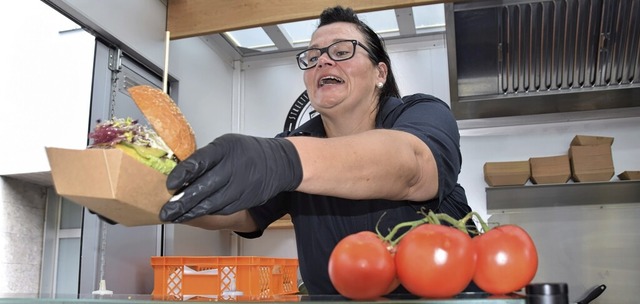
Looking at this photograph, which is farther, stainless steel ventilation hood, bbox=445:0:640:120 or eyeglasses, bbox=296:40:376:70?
stainless steel ventilation hood, bbox=445:0:640:120

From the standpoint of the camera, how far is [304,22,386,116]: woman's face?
56.7 inches

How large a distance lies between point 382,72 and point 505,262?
0.93 m

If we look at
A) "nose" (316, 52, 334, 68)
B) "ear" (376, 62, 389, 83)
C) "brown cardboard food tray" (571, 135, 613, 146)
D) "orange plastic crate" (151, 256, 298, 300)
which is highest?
"brown cardboard food tray" (571, 135, 613, 146)

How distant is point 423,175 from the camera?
0.99m

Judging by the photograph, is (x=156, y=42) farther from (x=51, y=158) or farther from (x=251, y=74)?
(x=51, y=158)

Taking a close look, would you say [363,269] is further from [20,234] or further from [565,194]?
[565,194]

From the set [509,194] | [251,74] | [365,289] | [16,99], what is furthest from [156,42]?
[365,289]

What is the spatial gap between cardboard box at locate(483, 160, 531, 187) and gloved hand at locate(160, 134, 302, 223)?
9.69ft

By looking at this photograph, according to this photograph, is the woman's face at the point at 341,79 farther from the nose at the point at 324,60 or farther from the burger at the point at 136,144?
the burger at the point at 136,144

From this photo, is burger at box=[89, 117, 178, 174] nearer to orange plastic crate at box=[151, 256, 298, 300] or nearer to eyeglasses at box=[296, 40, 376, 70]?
eyeglasses at box=[296, 40, 376, 70]

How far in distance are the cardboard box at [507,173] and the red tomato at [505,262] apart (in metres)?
2.79

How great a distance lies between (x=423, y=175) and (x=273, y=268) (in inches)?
68.4

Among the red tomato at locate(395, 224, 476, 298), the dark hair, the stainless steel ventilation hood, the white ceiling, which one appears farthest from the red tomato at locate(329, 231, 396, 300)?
the white ceiling

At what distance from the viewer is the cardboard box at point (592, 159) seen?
10.8 feet
